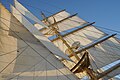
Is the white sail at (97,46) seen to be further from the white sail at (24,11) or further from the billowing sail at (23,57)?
the billowing sail at (23,57)

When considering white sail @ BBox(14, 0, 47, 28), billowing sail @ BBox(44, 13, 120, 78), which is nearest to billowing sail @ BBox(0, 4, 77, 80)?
white sail @ BBox(14, 0, 47, 28)

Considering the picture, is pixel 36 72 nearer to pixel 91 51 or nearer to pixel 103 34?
pixel 91 51

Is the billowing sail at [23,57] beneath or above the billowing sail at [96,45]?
beneath

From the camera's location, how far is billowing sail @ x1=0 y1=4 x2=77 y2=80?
701 centimetres

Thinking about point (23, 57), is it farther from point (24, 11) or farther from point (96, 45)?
point (96, 45)

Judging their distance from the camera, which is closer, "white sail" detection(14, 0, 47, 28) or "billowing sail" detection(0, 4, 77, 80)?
"billowing sail" detection(0, 4, 77, 80)

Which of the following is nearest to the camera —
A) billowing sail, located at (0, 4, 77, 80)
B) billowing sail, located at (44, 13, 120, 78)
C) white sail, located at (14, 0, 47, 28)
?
billowing sail, located at (0, 4, 77, 80)

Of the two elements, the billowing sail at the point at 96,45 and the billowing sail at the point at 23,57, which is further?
the billowing sail at the point at 96,45

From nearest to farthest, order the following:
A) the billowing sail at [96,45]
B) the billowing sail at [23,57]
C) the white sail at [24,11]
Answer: the billowing sail at [23,57]
the white sail at [24,11]
the billowing sail at [96,45]

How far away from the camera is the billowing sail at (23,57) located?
7006 mm

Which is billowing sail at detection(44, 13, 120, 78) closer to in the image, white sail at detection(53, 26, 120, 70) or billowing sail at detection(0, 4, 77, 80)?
white sail at detection(53, 26, 120, 70)

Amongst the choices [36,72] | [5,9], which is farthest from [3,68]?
[5,9]

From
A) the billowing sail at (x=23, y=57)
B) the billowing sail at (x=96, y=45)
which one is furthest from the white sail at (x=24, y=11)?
the billowing sail at (x=96, y=45)

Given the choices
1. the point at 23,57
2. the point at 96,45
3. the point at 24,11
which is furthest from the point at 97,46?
the point at 23,57
